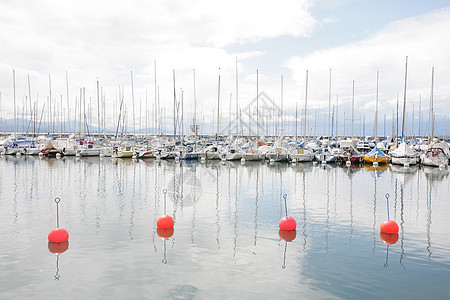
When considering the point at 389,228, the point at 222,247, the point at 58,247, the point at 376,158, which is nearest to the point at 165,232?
the point at 222,247

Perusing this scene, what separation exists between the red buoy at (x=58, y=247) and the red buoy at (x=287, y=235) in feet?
30.0

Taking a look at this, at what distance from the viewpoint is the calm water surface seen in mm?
9805

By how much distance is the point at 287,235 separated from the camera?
584 inches

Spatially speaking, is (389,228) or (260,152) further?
(260,152)

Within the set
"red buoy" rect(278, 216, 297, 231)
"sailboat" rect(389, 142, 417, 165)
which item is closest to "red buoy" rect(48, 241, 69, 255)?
"red buoy" rect(278, 216, 297, 231)

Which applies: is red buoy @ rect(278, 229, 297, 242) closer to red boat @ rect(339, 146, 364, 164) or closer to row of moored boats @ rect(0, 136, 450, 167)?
row of moored boats @ rect(0, 136, 450, 167)

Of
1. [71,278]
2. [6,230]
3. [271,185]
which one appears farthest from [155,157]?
[71,278]

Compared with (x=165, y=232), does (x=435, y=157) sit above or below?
above

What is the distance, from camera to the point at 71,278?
1034 centimetres

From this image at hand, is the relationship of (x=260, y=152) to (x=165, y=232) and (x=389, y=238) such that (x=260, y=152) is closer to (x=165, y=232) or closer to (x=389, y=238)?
(x=389, y=238)

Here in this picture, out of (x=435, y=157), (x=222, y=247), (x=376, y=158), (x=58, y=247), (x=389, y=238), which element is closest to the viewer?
(x=58, y=247)

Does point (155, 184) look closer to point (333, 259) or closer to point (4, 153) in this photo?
point (333, 259)

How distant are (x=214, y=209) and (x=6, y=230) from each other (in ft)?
35.5

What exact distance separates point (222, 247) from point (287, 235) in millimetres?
→ 3416
